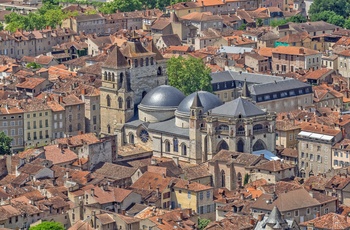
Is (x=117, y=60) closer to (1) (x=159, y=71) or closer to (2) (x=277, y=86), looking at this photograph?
(1) (x=159, y=71)

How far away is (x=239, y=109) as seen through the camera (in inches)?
6176

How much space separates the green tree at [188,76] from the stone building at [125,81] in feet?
27.5

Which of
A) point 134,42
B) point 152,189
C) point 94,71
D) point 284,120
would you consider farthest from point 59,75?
point 152,189

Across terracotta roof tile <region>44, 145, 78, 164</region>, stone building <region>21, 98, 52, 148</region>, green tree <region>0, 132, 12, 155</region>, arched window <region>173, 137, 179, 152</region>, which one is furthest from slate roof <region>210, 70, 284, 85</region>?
terracotta roof tile <region>44, 145, 78, 164</region>

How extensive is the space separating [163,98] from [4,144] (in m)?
17.4

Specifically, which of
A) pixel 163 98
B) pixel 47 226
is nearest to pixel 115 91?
pixel 163 98

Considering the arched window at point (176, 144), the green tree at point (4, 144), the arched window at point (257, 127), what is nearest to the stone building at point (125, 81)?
the arched window at point (176, 144)

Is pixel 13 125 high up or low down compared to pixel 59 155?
up

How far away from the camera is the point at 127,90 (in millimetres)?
168250

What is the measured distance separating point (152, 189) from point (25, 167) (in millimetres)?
13018

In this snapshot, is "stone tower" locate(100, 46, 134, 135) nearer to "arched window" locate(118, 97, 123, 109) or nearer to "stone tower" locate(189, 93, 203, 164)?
"arched window" locate(118, 97, 123, 109)

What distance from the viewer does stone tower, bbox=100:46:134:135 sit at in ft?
552

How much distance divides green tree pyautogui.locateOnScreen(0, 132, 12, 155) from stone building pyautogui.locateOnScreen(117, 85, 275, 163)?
13470mm

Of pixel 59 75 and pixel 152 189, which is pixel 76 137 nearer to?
pixel 152 189
